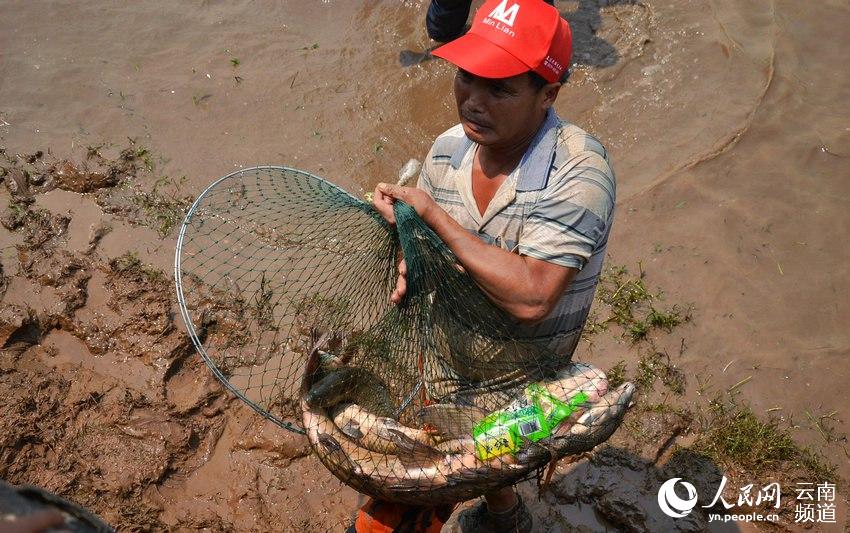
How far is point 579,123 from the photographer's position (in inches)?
201

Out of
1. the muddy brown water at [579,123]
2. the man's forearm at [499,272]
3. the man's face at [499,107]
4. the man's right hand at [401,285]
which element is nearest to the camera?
the man's forearm at [499,272]

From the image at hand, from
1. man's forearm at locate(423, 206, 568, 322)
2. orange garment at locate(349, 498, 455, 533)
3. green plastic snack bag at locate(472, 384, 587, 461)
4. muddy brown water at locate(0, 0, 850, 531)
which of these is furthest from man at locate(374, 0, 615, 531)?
muddy brown water at locate(0, 0, 850, 531)

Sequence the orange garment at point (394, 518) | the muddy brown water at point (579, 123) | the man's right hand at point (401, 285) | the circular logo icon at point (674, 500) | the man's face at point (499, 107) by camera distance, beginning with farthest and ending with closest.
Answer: the muddy brown water at point (579, 123) → the circular logo icon at point (674, 500) → the orange garment at point (394, 518) → the man's right hand at point (401, 285) → the man's face at point (499, 107)

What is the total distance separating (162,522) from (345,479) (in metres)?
1.56

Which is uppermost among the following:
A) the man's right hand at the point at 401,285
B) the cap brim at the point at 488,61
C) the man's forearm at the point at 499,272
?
the cap brim at the point at 488,61

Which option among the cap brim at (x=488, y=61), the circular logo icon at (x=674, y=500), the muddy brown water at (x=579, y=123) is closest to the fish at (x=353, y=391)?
the cap brim at (x=488, y=61)

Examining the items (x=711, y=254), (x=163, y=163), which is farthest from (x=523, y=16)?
(x=163, y=163)

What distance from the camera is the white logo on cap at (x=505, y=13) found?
7.46 ft

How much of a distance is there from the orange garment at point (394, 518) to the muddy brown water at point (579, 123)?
3.47 ft

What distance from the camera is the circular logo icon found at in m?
3.67

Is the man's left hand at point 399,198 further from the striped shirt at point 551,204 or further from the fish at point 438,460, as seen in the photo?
the fish at point 438,460

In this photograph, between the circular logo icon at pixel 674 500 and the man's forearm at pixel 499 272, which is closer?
the man's forearm at pixel 499 272

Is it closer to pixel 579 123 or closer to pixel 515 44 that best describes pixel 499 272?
pixel 515 44

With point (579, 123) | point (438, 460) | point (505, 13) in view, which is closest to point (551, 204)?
point (505, 13)
